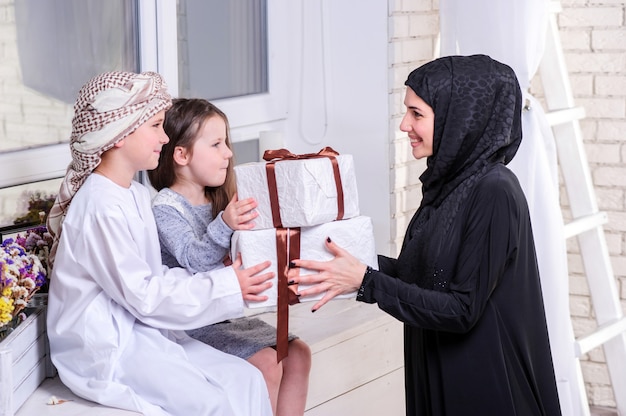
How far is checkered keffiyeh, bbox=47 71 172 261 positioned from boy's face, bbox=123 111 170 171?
0.05ft

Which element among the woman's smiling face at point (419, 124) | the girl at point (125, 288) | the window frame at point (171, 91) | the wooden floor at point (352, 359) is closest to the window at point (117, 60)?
the window frame at point (171, 91)

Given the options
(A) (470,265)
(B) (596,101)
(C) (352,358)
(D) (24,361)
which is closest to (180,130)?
(D) (24,361)

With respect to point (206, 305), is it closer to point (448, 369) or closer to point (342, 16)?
point (448, 369)

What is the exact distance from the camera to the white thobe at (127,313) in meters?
2.15

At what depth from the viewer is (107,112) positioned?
7.16 feet

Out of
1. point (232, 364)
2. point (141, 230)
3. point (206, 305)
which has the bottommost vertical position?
point (232, 364)

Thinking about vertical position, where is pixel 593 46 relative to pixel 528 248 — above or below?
above

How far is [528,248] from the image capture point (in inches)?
87.1

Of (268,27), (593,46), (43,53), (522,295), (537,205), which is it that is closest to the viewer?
(522,295)

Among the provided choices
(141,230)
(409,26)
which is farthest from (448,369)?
(409,26)

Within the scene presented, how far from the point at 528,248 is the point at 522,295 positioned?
0.34ft

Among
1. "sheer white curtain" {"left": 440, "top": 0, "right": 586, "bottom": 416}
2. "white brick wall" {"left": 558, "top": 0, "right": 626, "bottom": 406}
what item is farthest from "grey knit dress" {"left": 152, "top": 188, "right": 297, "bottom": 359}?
"white brick wall" {"left": 558, "top": 0, "right": 626, "bottom": 406}

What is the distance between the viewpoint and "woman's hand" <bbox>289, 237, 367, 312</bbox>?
226 centimetres

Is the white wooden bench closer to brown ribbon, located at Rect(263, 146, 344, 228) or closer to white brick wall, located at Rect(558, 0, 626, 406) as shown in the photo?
brown ribbon, located at Rect(263, 146, 344, 228)
